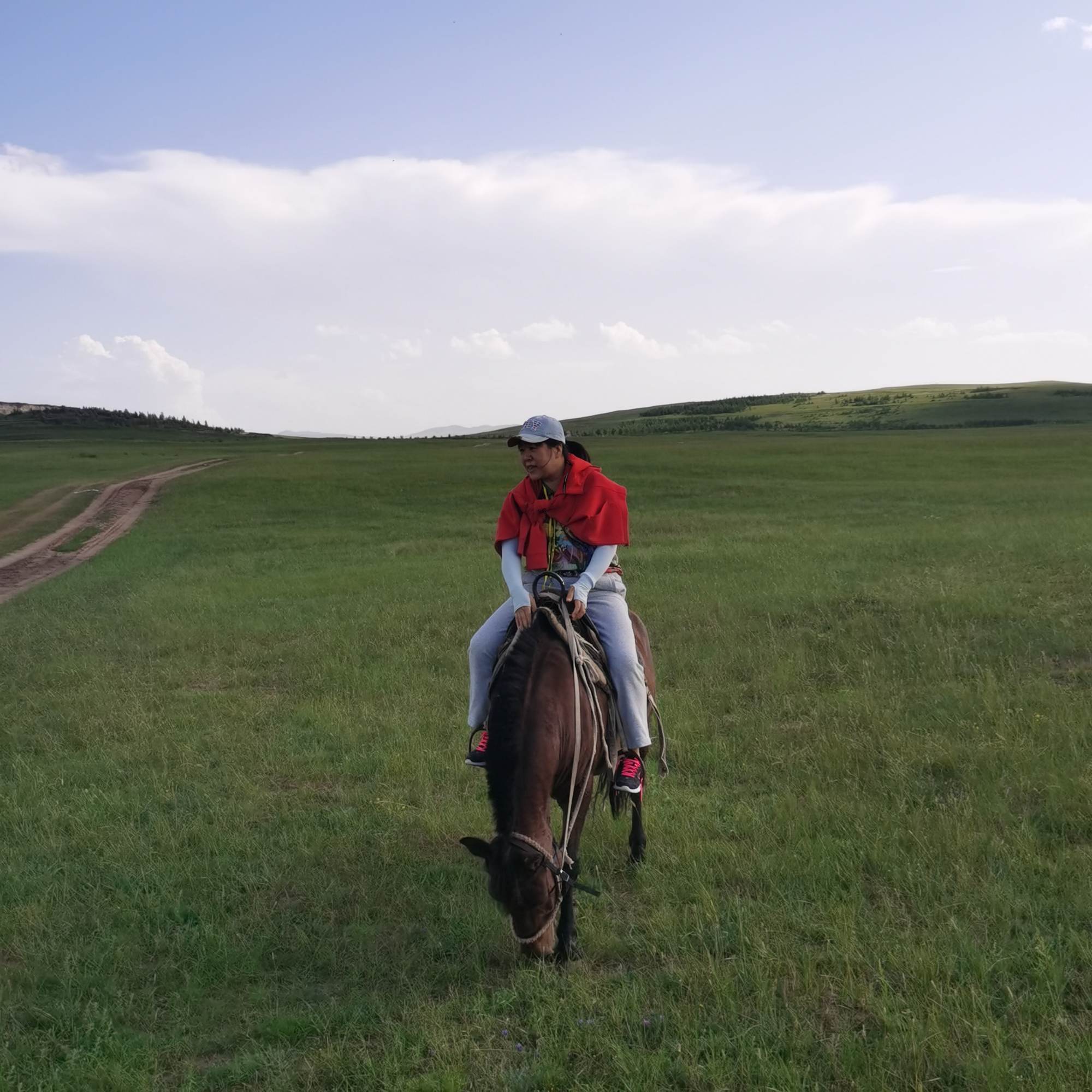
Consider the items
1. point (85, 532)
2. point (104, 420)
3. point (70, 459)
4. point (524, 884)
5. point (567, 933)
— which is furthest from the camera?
point (104, 420)

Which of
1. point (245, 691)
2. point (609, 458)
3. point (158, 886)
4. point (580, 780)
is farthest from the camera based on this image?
point (609, 458)

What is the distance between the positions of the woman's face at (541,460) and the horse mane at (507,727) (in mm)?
1217

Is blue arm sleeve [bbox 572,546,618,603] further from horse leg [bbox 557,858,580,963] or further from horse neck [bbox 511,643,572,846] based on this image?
horse leg [bbox 557,858,580,963]

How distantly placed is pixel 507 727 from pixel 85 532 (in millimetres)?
27734

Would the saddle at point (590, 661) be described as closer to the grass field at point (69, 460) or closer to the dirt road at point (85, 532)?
the dirt road at point (85, 532)

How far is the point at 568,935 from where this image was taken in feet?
15.6

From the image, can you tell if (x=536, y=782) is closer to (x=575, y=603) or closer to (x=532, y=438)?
(x=575, y=603)

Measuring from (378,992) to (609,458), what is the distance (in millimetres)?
45722

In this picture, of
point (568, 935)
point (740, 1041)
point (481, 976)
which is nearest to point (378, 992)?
point (481, 976)

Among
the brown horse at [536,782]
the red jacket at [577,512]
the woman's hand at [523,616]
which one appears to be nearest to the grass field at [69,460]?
the red jacket at [577,512]

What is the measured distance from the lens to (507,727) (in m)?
4.52

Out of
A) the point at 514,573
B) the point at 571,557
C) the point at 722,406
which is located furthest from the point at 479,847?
the point at 722,406

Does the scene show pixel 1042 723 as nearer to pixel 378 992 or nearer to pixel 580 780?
pixel 580 780

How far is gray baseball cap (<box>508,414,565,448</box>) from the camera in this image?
18.3 ft
